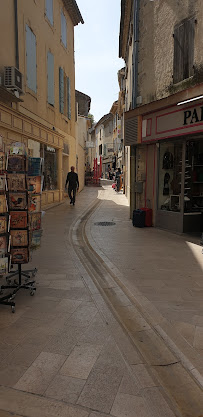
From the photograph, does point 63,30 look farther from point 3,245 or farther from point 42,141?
point 3,245

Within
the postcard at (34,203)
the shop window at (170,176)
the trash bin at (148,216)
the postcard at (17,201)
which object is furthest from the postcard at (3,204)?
the trash bin at (148,216)

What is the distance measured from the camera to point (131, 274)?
4848 mm

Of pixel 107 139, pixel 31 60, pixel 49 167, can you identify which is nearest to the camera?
pixel 31 60

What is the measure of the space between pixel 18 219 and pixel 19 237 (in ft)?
0.80

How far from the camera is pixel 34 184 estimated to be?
406 centimetres

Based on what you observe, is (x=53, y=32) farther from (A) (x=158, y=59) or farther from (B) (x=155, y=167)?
(B) (x=155, y=167)

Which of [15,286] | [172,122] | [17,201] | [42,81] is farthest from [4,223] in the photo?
[42,81]

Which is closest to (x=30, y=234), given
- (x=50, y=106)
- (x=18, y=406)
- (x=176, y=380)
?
(x=18, y=406)

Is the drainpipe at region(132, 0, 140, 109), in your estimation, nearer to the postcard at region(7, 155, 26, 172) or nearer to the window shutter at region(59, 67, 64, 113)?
the window shutter at region(59, 67, 64, 113)

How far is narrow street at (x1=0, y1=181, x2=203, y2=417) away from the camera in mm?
2178

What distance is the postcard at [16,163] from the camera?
364 centimetres

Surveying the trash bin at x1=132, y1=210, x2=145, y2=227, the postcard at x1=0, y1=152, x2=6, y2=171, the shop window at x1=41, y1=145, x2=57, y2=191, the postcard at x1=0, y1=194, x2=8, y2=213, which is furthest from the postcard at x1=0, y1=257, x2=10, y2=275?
the shop window at x1=41, y1=145, x2=57, y2=191

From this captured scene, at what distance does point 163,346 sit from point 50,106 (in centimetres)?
1266

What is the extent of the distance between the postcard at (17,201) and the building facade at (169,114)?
4936 millimetres
